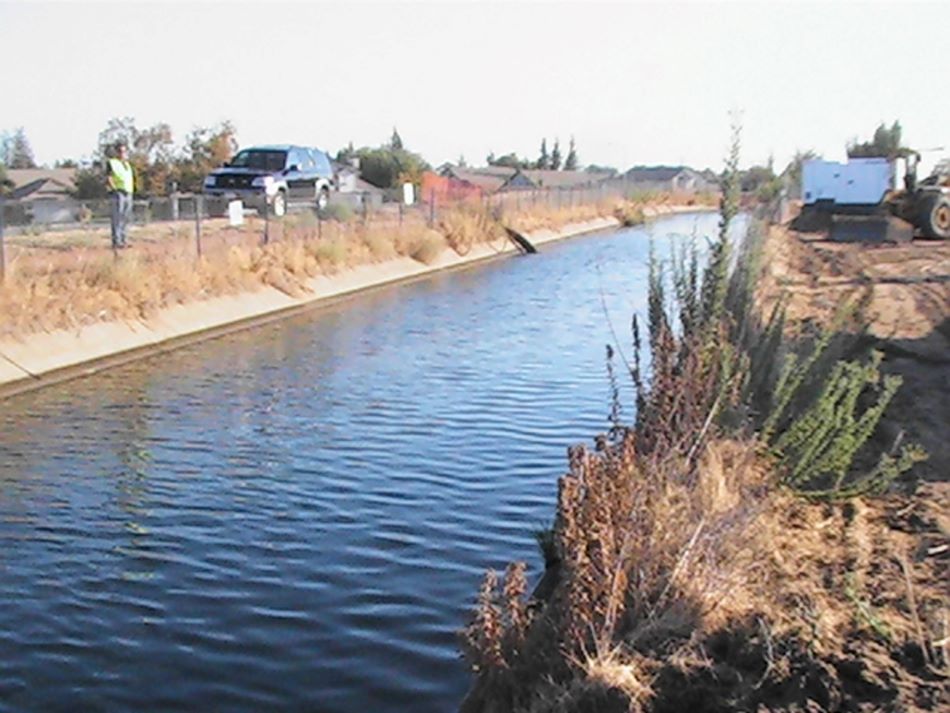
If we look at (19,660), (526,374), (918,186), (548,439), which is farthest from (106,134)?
(19,660)

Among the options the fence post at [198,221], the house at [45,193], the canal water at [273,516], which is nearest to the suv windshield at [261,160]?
the house at [45,193]

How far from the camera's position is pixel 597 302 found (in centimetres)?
2952

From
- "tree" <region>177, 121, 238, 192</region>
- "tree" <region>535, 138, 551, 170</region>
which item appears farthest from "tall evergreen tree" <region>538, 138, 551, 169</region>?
"tree" <region>177, 121, 238, 192</region>

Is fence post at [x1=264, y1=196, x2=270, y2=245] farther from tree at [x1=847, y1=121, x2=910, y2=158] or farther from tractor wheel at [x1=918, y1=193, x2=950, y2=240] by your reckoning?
tree at [x1=847, y1=121, x2=910, y2=158]

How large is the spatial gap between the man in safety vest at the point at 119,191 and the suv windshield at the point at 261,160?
13803 millimetres

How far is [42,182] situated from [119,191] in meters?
54.7

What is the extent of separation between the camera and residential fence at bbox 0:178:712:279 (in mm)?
25359

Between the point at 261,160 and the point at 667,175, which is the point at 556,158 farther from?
the point at 261,160

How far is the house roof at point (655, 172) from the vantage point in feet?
501

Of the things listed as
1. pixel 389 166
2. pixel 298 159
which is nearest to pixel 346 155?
pixel 389 166

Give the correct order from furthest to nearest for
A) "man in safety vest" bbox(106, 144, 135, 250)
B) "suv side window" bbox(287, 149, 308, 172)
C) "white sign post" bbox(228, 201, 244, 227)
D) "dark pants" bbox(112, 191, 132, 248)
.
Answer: "suv side window" bbox(287, 149, 308, 172) → "white sign post" bbox(228, 201, 244, 227) → "man in safety vest" bbox(106, 144, 135, 250) → "dark pants" bbox(112, 191, 132, 248)

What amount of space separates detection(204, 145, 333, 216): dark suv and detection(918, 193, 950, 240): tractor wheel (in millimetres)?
17772

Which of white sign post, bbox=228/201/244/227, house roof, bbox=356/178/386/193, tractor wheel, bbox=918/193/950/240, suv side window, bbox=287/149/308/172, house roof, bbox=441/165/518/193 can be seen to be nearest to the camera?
white sign post, bbox=228/201/244/227

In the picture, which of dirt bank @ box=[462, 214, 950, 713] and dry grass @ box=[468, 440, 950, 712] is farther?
dirt bank @ box=[462, 214, 950, 713]
